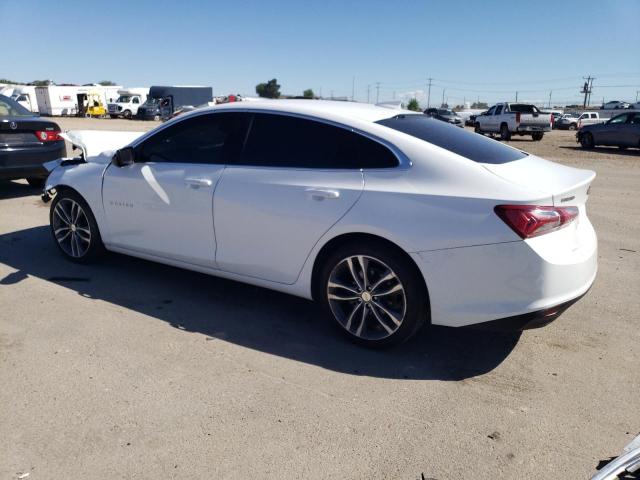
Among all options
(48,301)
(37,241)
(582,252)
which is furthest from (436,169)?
(37,241)

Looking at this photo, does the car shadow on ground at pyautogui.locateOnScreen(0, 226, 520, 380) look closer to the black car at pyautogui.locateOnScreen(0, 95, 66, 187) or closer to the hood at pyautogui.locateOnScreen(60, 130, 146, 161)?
the hood at pyautogui.locateOnScreen(60, 130, 146, 161)

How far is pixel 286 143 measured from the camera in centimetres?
397

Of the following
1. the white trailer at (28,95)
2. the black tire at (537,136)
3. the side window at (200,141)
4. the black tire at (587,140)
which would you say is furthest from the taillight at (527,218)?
the white trailer at (28,95)

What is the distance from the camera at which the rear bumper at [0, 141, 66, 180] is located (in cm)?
786

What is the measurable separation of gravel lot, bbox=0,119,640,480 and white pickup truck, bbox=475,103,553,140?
936 inches

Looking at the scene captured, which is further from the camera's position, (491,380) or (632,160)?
(632,160)

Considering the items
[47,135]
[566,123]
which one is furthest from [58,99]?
[47,135]

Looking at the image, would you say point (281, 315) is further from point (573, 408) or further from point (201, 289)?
point (573, 408)

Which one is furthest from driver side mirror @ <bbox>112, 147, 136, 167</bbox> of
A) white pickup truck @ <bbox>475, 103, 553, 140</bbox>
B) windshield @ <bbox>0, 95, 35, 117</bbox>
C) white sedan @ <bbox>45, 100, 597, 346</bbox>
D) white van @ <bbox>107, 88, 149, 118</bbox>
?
white van @ <bbox>107, 88, 149, 118</bbox>

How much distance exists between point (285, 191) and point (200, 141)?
1037 mm

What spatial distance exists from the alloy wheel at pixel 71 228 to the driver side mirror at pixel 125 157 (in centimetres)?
81

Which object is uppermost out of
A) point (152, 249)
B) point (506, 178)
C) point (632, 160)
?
point (506, 178)

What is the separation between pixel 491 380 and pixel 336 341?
3.55 feet

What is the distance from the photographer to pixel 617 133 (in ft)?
67.0
